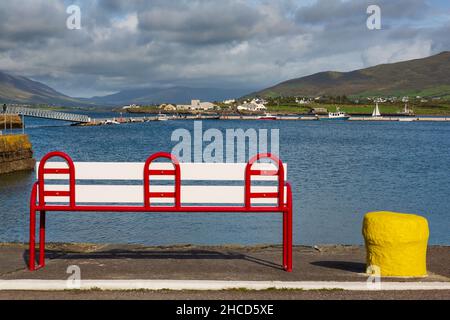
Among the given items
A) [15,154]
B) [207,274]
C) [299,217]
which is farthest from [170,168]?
[15,154]

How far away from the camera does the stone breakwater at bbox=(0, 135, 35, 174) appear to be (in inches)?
1713

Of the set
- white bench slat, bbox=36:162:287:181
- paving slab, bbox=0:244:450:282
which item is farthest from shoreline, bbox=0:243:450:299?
white bench slat, bbox=36:162:287:181

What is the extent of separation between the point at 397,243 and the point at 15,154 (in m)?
40.7

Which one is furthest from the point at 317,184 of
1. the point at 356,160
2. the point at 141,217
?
the point at 356,160

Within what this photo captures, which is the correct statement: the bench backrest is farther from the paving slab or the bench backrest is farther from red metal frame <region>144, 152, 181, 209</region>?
the paving slab

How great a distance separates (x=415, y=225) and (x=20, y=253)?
280 inches

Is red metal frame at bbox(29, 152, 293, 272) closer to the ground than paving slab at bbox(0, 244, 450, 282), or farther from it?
farther from it

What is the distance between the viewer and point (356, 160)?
68812 millimetres

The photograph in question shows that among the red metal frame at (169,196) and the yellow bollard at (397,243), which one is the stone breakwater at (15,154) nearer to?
the red metal frame at (169,196)

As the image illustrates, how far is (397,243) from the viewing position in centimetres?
915

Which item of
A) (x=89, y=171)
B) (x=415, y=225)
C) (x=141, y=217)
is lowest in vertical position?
(x=141, y=217)

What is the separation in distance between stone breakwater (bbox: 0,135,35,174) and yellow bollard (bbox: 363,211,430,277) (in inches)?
1477

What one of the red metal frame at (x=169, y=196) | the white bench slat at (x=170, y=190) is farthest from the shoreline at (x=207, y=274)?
the white bench slat at (x=170, y=190)
